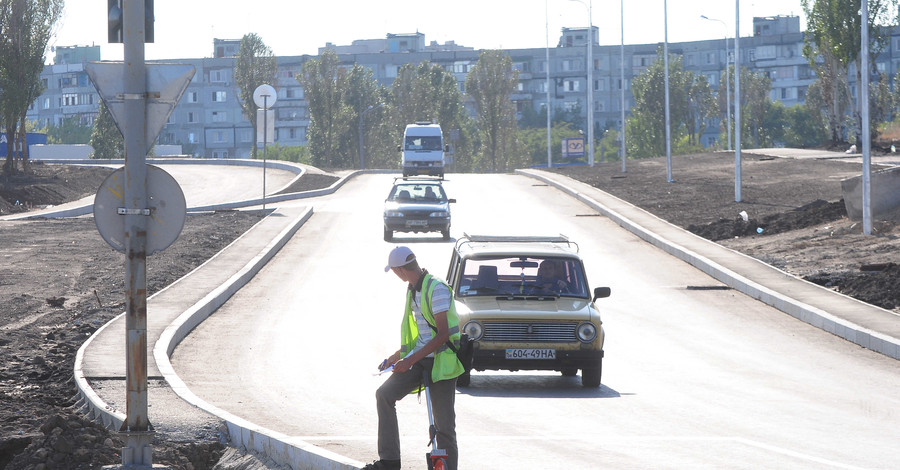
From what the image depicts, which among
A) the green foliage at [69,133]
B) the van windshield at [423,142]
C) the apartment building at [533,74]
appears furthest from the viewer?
the green foliage at [69,133]

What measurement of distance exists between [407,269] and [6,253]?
24.0 m

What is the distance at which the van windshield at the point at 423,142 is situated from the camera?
63281 mm

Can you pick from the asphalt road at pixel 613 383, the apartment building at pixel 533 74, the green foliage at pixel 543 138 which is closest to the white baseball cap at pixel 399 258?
the asphalt road at pixel 613 383

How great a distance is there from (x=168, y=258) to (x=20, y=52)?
32.7m

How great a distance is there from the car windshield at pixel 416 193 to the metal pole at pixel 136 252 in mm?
26007

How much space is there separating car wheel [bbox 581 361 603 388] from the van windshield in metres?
49.7

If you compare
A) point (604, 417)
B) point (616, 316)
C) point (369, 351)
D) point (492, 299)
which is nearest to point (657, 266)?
point (616, 316)

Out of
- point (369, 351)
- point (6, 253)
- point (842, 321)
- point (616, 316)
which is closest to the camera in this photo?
point (369, 351)

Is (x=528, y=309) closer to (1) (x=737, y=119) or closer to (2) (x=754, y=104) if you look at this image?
(1) (x=737, y=119)

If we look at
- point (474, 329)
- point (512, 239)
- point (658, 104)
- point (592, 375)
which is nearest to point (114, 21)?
point (474, 329)

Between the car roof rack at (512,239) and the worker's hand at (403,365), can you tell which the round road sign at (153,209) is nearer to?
the worker's hand at (403,365)

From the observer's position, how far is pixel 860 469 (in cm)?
900

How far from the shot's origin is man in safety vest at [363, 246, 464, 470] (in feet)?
25.8

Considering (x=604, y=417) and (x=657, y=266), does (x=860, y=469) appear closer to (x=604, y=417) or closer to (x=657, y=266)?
(x=604, y=417)
